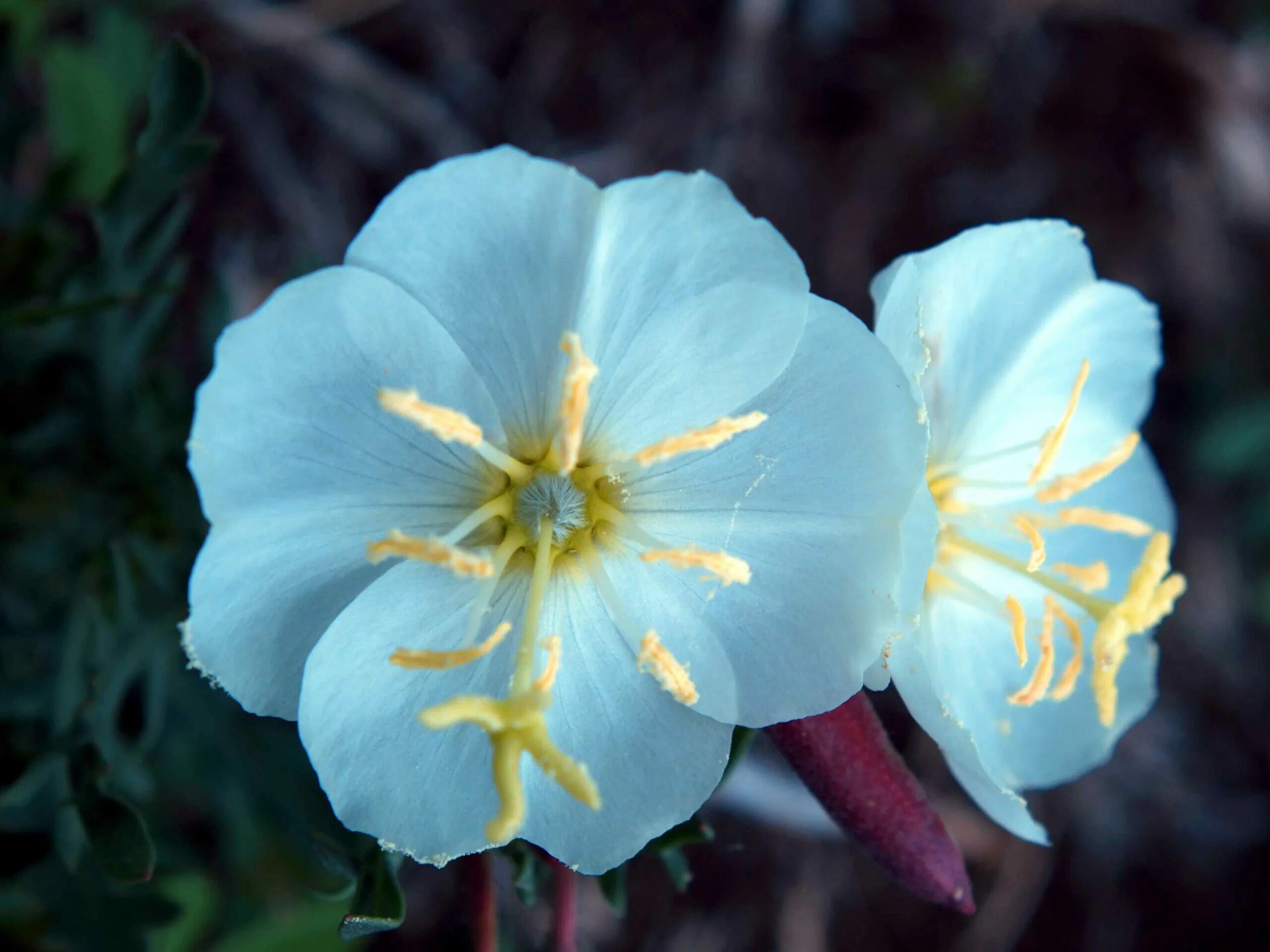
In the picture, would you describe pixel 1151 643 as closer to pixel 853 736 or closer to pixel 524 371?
pixel 853 736

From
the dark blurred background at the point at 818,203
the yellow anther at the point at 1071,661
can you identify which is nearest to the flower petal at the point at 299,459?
the yellow anther at the point at 1071,661

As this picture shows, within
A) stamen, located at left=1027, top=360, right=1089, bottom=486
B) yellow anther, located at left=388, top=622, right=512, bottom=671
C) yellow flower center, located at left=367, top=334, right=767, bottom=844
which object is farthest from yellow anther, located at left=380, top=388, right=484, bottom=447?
stamen, located at left=1027, top=360, right=1089, bottom=486

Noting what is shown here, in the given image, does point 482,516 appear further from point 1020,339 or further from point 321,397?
point 1020,339

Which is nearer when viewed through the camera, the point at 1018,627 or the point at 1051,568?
the point at 1018,627

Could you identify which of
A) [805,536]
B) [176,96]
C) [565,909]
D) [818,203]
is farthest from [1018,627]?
[818,203]

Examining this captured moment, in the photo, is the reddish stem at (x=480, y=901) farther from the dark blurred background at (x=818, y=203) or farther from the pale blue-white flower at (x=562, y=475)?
the dark blurred background at (x=818, y=203)

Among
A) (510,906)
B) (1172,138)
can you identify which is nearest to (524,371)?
(510,906)
